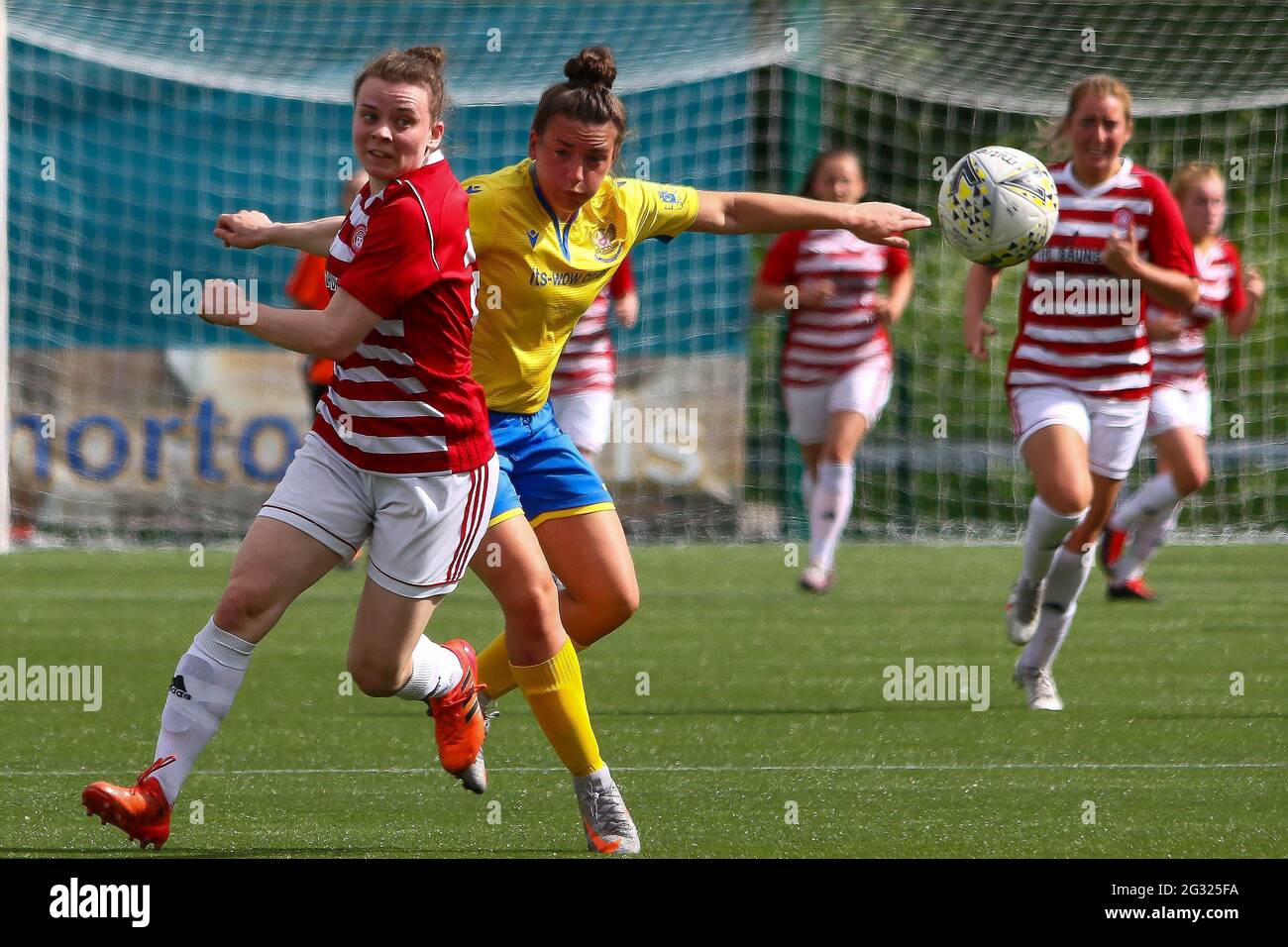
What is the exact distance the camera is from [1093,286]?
6723 millimetres

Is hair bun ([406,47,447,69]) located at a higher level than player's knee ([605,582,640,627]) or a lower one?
higher

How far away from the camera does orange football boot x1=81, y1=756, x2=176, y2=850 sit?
412 centimetres

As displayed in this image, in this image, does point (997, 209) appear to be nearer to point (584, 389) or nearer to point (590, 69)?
point (590, 69)

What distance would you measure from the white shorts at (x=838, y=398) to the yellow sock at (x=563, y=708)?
5.66 meters

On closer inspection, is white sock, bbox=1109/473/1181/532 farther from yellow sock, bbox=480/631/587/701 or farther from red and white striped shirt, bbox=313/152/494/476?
red and white striped shirt, bbox=313/152/494/476

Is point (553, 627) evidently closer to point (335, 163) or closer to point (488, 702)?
point (488, 702)

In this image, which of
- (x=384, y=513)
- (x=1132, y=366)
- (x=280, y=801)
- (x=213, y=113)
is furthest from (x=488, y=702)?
(x=213, y=113)

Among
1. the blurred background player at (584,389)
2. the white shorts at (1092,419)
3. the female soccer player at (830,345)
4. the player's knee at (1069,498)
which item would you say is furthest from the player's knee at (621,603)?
the female soccer player at (830,345)

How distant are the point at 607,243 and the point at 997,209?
4.15 feet

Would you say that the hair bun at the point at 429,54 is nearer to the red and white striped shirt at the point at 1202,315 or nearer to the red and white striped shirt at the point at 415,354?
the red and white striped shirt at the point at 415,354

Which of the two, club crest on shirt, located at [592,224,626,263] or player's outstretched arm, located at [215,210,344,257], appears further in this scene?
club crest on shirt, located at [592,224,626,263]

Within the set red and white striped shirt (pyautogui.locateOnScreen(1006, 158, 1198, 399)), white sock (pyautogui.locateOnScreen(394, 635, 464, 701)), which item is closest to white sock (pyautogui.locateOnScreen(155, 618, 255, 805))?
white sock (pyautogui.locateOnScreen(394, 635, 464, 701))

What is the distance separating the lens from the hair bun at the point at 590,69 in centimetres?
484

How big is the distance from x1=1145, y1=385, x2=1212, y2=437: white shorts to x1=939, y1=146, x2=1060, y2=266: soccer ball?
405 centimetres
